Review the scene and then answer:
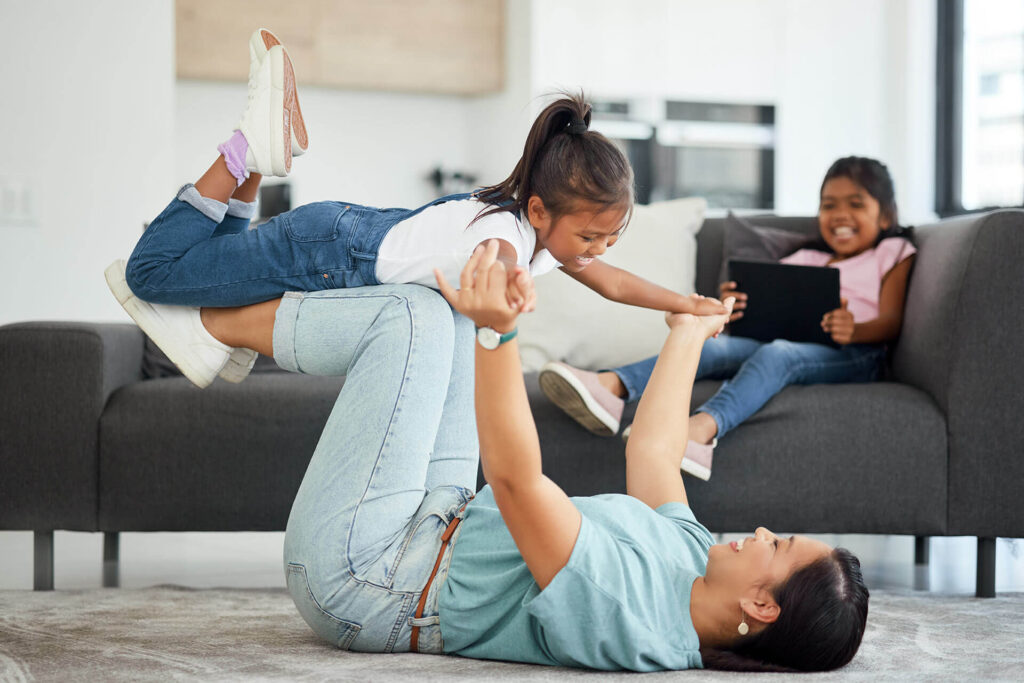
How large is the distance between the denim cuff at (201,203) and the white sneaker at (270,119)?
79mm

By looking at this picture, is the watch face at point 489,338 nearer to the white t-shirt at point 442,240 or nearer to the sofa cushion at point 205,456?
the white t-shirt at point 442,240

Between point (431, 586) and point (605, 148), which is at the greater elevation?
point (605, 148)

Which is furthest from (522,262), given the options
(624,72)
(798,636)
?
(624,72)

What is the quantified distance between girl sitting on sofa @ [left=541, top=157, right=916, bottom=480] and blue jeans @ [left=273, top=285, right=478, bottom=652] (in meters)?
0.57

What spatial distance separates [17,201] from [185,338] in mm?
2067

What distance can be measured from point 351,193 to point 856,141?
2662 millimetres

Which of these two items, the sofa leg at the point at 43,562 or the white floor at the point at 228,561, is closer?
the sofa leg at the point at 43,562

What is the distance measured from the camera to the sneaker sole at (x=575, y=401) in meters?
1.97

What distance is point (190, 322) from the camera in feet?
5.28

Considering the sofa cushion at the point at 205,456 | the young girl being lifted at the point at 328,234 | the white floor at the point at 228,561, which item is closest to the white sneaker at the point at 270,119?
the young girl being lifted at the point at 328,234

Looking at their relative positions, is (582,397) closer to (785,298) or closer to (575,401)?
(575,401)

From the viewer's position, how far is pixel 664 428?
1.48 meters

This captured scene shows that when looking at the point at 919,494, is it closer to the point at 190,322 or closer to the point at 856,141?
the point at 190,322

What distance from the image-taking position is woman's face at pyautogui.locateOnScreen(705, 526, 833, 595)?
3.94 feet
